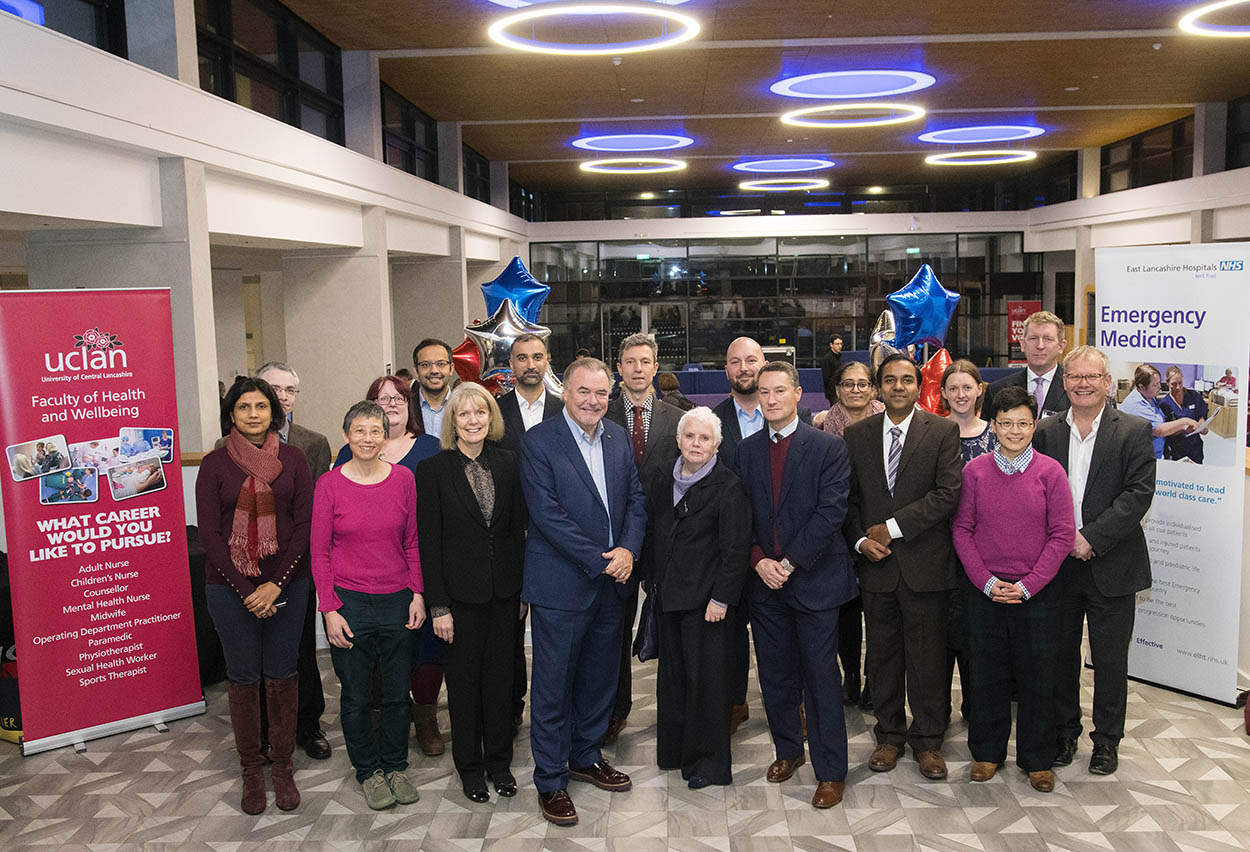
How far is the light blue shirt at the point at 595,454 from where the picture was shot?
446 centimetres

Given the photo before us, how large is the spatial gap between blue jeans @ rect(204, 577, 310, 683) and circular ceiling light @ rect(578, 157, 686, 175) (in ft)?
48.0

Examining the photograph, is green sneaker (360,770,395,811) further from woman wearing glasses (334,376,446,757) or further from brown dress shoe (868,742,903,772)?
brown dress shoe (868,742,903,772)

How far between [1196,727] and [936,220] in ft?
62.3

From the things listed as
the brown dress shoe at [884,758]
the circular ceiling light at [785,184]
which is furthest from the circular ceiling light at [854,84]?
the brown dress shoe at [884,758]

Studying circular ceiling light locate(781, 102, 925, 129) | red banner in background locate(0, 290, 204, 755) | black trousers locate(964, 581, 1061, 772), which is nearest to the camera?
black trousers locate(964, 581, 1061, 772)

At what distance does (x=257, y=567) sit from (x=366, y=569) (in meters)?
0.51

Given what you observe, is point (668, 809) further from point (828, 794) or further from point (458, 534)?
point (458, 534)

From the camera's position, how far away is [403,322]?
52.5 ft

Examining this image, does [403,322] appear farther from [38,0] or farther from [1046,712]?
[1046,712]

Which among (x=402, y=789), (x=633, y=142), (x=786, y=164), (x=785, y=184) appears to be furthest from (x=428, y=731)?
(x=785, y=184)

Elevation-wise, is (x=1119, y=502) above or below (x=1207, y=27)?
below

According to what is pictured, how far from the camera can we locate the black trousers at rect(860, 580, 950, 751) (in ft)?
15.4

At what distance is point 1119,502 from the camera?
15.3 feet

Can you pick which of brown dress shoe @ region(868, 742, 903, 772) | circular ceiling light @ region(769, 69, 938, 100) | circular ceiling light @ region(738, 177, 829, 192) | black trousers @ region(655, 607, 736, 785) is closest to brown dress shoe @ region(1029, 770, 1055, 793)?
brown dress shoe @ region(868, 742, 903, 772)
